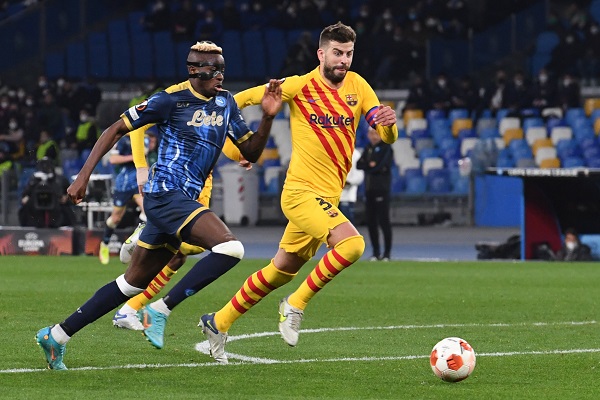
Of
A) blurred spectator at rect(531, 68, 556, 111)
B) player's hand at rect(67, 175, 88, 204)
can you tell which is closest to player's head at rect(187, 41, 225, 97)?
player's hand at rect(67, 175, 88, 204)

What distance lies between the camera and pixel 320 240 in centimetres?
915

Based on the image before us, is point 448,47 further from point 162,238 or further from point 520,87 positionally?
point 162,238

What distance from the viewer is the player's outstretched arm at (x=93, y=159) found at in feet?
25.6

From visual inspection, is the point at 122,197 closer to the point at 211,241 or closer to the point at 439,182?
the point at 211,241

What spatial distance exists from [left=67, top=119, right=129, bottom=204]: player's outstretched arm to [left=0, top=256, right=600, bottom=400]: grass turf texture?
104 cm

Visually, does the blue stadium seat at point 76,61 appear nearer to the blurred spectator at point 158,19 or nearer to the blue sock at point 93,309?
the blurred spectator at point 158,19

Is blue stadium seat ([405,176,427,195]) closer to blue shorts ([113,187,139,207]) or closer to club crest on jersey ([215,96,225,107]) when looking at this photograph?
blue shorts ([113,187,139,207])

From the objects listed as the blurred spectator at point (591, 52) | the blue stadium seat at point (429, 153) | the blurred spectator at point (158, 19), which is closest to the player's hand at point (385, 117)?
the blue stadium seat at point (429, 153)

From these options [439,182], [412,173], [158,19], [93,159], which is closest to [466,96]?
[412,173]

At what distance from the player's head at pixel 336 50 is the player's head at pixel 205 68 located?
2.89ft

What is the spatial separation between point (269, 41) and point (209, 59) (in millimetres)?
25016

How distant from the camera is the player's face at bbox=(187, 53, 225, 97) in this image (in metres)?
8.65

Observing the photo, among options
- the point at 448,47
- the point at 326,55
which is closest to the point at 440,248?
the point at 448,47

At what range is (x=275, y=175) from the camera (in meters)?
29.8
